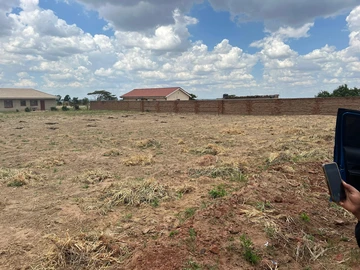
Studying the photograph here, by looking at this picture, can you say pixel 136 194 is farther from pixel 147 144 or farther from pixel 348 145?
pixel 147 144

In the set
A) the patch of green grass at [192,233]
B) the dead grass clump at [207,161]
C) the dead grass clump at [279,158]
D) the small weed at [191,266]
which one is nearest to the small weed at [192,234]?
the patch of green grass at [192,233]

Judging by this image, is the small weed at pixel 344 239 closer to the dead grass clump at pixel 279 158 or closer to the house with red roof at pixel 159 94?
the dead grass clump at pixel 279 158

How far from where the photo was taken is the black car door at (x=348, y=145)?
1.72m

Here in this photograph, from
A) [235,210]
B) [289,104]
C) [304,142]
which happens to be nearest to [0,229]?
[235,210]

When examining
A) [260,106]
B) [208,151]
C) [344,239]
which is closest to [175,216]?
[344,239]

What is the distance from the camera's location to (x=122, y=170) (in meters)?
6.97

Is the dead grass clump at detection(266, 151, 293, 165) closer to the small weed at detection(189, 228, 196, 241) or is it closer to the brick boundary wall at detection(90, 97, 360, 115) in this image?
the small weed at detection(189, 228, 196, 241)

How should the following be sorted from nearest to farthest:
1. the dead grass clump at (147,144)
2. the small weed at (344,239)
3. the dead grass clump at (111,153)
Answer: the small weed at (344,239) → the dead grass clump at (111,153) → the dead grass clump at (147,144)

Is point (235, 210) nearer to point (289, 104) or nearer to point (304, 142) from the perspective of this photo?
point (304, 142)

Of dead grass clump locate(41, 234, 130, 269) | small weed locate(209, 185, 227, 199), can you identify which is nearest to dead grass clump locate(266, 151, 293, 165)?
small weed locate(209, 185, 227, 199)

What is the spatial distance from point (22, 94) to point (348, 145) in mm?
51759

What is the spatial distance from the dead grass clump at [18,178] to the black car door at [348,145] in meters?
5.91

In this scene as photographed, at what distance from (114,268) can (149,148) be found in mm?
7212

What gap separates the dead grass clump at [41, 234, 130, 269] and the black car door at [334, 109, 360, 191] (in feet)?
7.42
